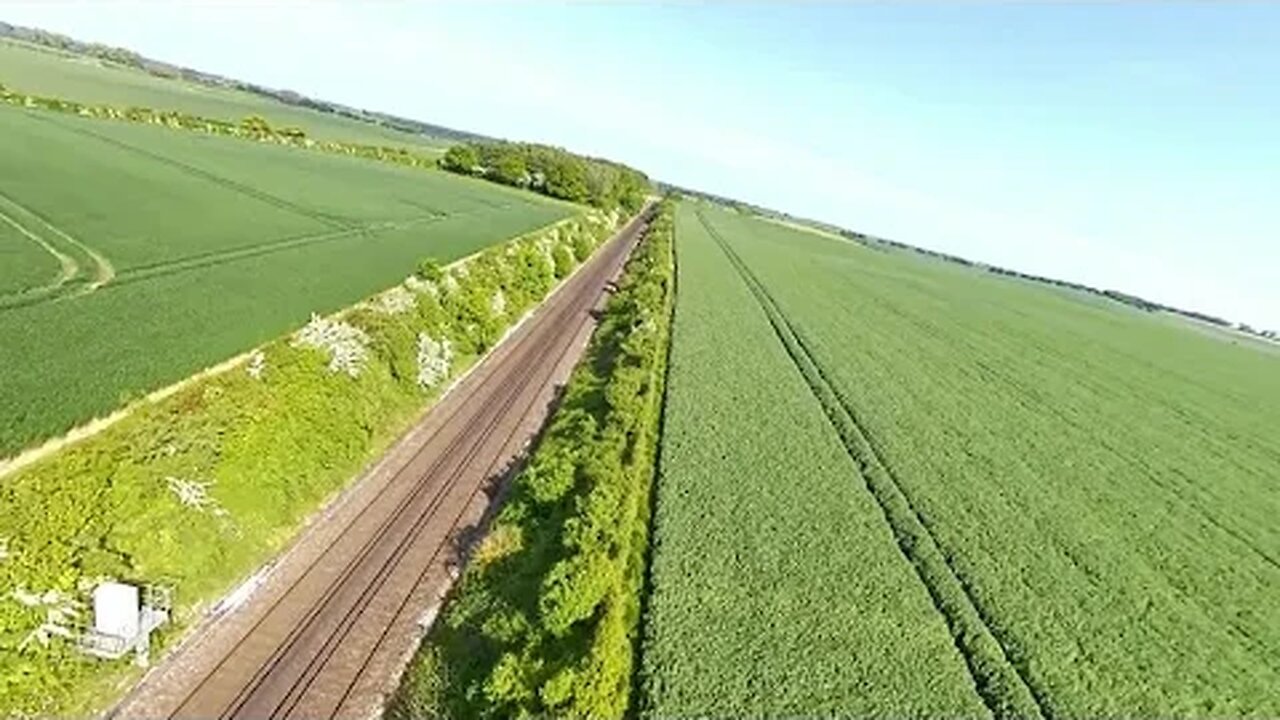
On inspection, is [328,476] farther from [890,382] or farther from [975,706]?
[890,382]

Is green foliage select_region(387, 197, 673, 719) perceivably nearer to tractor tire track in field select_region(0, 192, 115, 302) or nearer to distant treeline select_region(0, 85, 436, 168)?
tractor tire track in field select_region(0, 192, 115, 302)

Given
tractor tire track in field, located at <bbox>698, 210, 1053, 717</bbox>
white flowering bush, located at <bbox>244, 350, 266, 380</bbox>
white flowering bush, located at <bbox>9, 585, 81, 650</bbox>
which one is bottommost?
white flowering bush, located at <bbox>9, 585, 81, 650</bbox>

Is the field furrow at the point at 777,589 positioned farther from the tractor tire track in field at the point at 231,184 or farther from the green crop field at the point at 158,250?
the tractor tire track in field at the point at 231,184

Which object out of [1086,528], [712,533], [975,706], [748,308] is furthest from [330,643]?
[748,308]

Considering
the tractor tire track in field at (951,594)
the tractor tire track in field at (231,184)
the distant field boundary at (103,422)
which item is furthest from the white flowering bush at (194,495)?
the tractor tire track in field at (231,184)

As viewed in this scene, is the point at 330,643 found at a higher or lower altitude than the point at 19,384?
lower

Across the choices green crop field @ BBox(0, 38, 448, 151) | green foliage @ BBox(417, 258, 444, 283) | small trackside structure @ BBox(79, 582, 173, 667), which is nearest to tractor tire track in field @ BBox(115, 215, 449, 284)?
green foliage @ BBox(417, 258, 444, 283)
